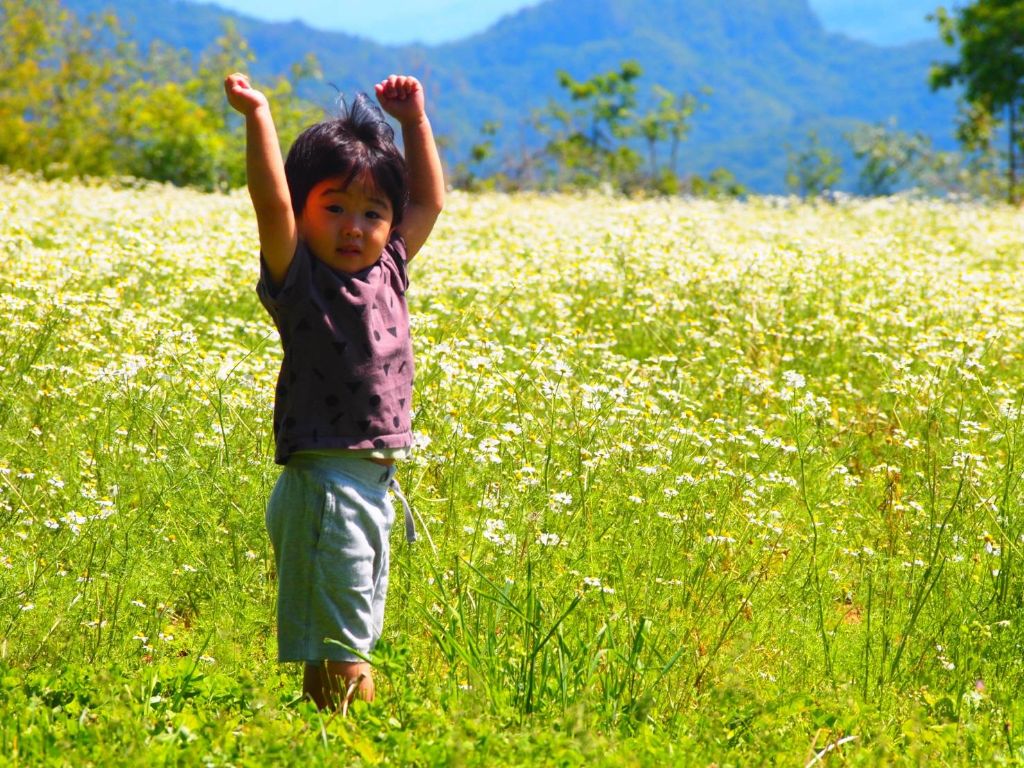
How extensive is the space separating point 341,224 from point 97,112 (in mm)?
25061

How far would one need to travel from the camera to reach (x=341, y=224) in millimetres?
3229

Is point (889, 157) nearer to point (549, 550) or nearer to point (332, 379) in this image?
point (549, 550)

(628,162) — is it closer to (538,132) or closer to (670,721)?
(538,132)

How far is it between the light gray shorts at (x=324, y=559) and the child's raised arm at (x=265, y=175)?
21.4 inches

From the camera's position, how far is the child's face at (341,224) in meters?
3.22

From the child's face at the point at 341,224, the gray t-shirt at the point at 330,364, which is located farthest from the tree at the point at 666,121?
the gray t-shirt at the point at 330,364

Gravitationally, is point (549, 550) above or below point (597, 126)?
below

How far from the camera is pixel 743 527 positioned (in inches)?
188

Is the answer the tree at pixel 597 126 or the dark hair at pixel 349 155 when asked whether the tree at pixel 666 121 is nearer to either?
the tree at pixel 597 126

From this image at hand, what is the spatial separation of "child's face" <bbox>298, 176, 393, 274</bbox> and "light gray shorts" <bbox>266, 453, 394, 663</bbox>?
20.2 inches

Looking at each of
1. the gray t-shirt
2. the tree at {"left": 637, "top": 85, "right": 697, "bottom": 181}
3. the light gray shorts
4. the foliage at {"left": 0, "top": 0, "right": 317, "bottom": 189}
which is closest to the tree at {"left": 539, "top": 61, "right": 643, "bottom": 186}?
the tree at {"left": 637, "top": 85, "right": 697, "bottom": 181}

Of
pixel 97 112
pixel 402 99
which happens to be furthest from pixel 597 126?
pixel 402 99

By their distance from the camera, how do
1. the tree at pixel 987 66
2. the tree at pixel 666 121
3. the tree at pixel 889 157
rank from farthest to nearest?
the tree at pixel 889 157, the tree at pixel 666 121, the tree at pixel 987 66

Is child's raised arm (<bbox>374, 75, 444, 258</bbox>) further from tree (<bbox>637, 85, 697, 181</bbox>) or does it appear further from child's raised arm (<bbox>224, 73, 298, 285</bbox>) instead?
tree (<bbox>637, 85, 697, 181</bbox>)
